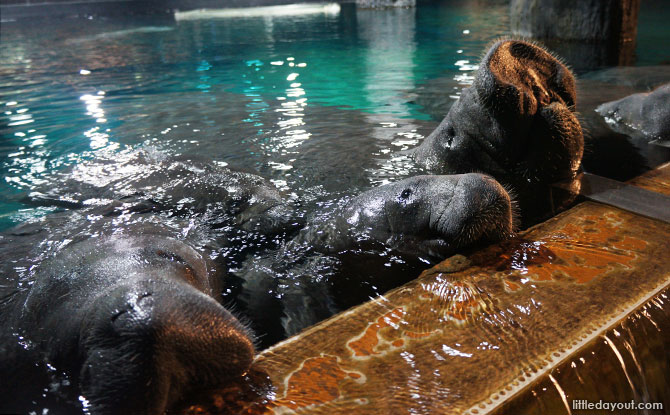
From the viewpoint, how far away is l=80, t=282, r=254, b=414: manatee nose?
1942 millimetres

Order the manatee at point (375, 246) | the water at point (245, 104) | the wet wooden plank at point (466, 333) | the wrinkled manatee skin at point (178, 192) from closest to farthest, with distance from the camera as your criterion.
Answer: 1. the wet wooden plank at point (466, 333)
2. the manatee at point (375, 246)
3. the wrinkled manatee skin at point (178, 192)
4. the water at point (245, 104)

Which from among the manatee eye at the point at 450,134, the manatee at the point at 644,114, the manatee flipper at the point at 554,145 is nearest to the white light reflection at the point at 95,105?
the manatee eye at the point at 450,134

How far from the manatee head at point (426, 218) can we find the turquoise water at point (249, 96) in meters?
0.88

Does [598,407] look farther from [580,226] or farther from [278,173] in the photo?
[278,173]

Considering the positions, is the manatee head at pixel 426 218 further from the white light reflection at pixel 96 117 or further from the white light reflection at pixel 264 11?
the white light reflection at pixel 264 11

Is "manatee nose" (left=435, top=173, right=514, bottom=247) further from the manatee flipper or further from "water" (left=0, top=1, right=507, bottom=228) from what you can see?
"water" (left=0, top=1, right=507, bottom=228)

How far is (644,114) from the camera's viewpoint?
6445 mm

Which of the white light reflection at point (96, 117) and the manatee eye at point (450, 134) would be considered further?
the white light reflection at point (96, 117)

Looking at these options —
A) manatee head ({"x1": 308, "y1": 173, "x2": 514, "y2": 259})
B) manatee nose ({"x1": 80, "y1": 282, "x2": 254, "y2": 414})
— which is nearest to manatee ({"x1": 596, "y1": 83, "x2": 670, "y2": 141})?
manatee head ({"x1": 308, "y1": 173, "x2": 514, "y2": 259})

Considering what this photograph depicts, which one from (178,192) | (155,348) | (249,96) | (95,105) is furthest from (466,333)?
(95,105)

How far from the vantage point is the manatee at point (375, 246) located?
3322 millimetres

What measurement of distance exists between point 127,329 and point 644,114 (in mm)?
6790

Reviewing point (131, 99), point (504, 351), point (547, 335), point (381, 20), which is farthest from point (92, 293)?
point (381, 20)

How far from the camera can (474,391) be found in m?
2.05
